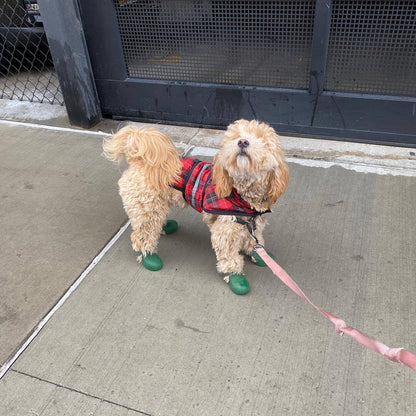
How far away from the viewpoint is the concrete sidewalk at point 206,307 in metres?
2.03

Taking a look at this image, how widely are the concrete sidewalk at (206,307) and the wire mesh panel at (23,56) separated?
7.75 feet

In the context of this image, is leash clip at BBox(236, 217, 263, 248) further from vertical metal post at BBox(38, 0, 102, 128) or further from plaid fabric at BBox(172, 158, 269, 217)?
vertical metal post at BBox(38, 0, 102, 128)

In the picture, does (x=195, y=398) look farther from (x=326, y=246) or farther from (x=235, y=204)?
(x=326, y=246)

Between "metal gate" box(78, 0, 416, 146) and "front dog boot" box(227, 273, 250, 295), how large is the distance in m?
2.31

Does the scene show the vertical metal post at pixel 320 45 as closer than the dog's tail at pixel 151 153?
No

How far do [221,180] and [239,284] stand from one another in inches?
30.1

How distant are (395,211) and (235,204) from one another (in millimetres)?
1630

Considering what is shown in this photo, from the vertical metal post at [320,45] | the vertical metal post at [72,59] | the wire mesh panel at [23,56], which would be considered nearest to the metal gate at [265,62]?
the vertical metal post at [320,45]

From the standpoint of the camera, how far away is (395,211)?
3.22 m

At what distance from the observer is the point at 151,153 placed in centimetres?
244

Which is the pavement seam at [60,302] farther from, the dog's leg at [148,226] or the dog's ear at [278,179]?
the dog's ear at [278,179]

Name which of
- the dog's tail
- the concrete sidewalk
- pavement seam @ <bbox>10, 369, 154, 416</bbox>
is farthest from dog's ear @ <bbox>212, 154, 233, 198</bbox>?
pavement seam @ <bbox>10, 369, 154, 416</bbox>

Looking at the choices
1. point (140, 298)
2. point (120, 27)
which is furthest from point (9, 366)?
point (120, 27)

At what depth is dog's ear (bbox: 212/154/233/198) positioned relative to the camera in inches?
84.4
